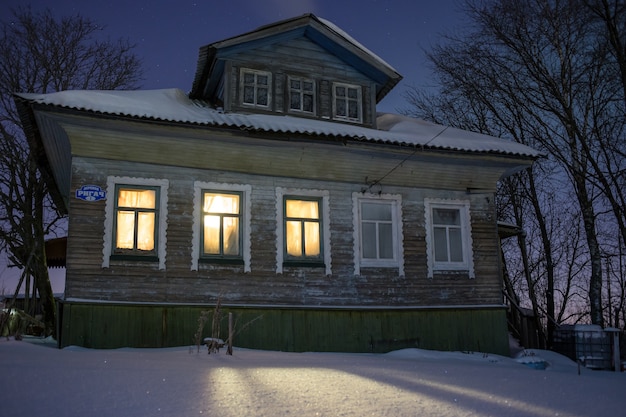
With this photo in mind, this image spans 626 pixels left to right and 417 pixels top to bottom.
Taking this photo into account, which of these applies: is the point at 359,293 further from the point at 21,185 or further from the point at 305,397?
the point at 21,185

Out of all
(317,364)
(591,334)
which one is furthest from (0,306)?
(591,334)

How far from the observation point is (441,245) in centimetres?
1515

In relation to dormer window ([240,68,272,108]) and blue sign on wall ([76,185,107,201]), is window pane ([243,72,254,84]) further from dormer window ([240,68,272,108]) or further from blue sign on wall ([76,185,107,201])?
blue sign on wall ([76,185,107,201])

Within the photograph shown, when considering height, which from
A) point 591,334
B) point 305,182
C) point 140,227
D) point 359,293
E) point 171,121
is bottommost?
point 591,334

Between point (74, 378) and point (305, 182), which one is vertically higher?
point (305, 182)

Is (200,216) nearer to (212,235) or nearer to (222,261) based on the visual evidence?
(212,235)

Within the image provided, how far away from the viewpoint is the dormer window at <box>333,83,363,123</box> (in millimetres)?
15523

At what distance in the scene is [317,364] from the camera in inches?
357

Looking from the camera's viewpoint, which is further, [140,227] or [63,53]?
[63,53]

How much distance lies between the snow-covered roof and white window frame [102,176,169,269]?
1.44 meters

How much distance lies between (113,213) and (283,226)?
12.0ft

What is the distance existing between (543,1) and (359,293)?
12404 mm

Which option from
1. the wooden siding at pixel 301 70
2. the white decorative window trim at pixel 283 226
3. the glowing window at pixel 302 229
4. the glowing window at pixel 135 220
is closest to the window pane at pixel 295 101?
the wooden siding at pixel 301 70

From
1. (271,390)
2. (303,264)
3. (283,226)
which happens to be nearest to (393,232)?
(303,264)
